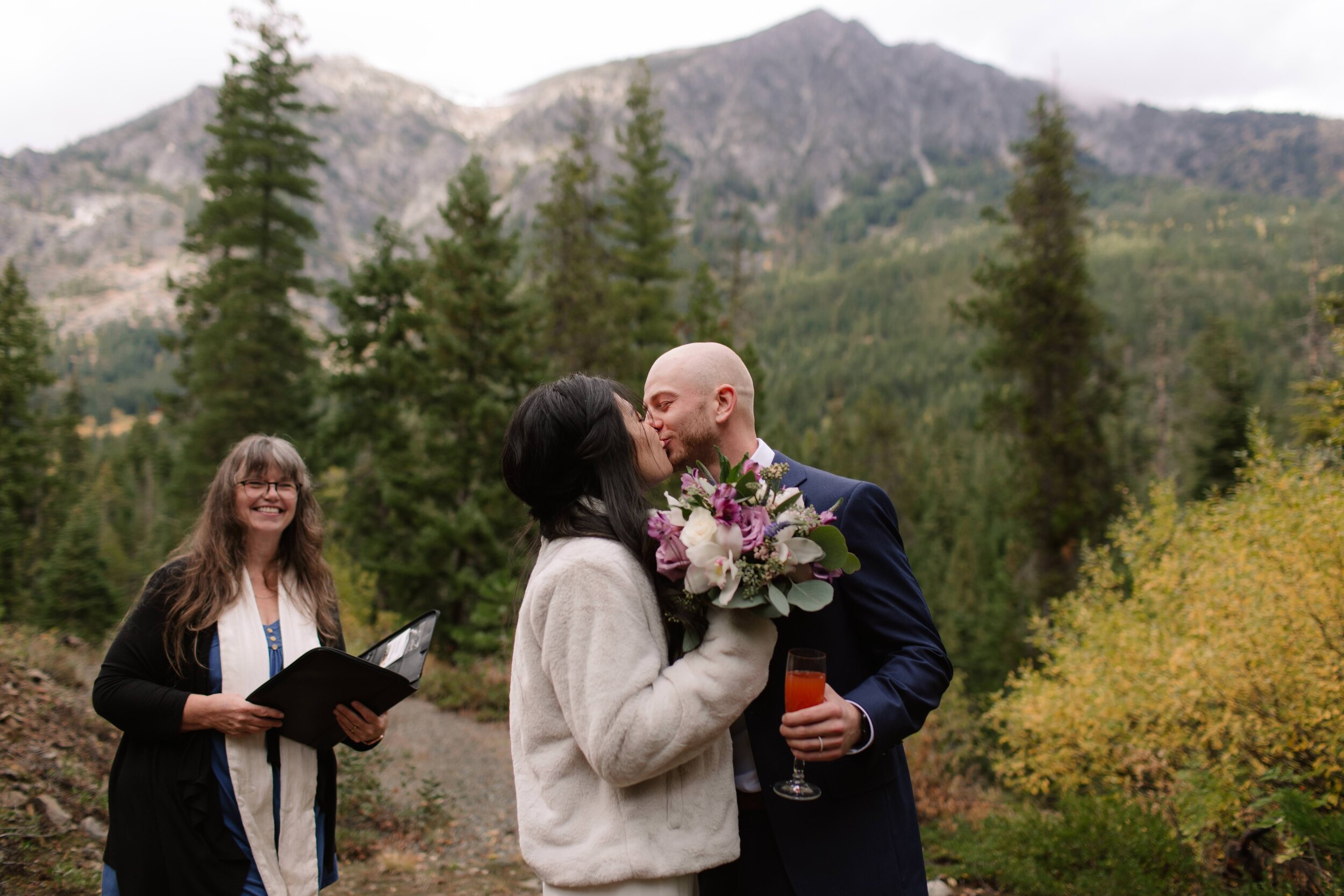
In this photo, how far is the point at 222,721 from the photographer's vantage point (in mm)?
2668

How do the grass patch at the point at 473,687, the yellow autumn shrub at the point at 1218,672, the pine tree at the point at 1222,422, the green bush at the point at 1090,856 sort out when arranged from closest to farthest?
the green bush at the point at 1090,856 → the yellow autumn shrub at the point at 1218,672 → the grass patch at the point at 473,687 → the pine tree at the point at 1222,422

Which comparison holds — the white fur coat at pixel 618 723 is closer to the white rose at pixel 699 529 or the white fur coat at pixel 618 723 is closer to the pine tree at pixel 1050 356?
the white rose at pixel 699 529

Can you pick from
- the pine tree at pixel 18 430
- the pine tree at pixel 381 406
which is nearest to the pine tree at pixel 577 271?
the pine tree at pixel 381 406

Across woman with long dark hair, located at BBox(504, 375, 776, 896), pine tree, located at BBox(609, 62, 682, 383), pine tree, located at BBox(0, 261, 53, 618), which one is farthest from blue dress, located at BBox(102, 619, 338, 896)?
pine tree, located at BBox(0, 261, 53, 618)

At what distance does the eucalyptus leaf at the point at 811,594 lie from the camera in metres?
1.85

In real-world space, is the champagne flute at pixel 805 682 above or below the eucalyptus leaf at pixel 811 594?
below

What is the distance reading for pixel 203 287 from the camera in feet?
74.7

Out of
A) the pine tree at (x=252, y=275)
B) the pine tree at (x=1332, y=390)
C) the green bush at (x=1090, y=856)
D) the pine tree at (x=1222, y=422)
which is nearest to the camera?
the green bush at (x=1090, y=856)

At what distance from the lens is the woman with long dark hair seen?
1785 mm

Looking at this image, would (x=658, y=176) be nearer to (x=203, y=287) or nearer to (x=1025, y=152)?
(x=1025, y=152)

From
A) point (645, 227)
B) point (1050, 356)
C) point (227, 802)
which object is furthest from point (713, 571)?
point (645, 227)

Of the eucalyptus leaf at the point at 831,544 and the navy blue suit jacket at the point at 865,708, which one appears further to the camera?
the navy blue suit jacket at the point at 865,708

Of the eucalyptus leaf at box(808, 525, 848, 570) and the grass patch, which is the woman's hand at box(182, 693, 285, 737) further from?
the grass patch

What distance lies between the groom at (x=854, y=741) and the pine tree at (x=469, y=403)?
1709 cm
